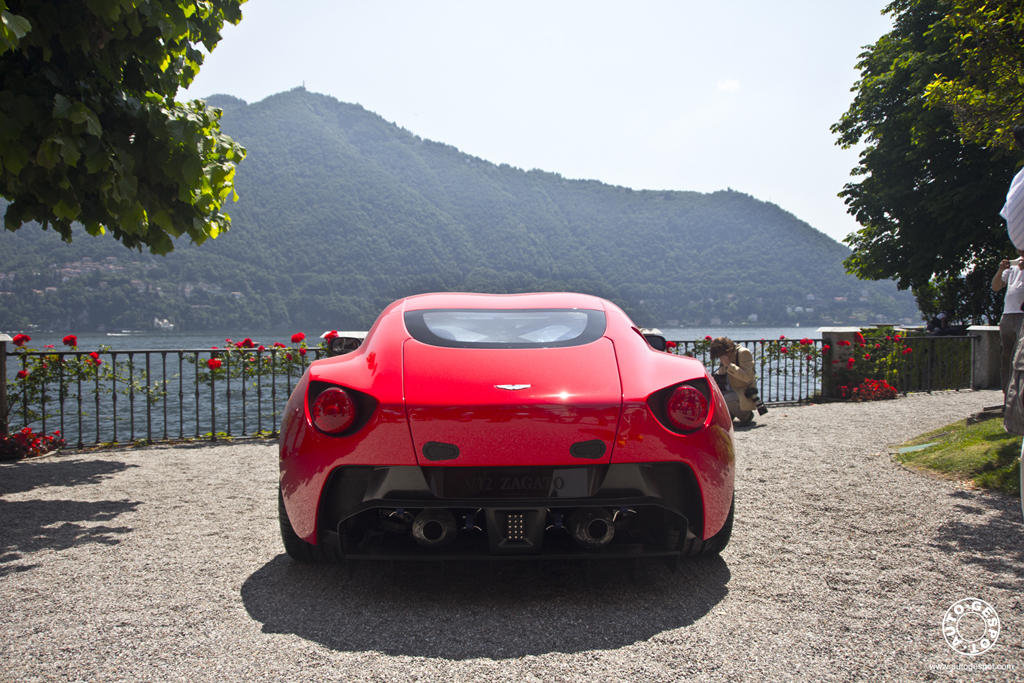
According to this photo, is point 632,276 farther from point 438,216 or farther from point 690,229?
point 438,216

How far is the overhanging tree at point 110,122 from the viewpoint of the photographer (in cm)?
409

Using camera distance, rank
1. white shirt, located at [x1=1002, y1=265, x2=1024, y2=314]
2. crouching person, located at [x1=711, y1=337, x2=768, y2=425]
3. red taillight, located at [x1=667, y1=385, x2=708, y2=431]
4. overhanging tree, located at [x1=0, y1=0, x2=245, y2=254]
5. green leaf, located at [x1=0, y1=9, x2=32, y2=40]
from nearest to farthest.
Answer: red taillight, located at [x1=667, y1=385, x2=708, y2=431], green leaf, located at [x1=0, y1=9, x2=32, y2=40], overhanging tree, located at [x1=0, y1=0, x2=245, y2=254], white shirt, located at [x1=1002, y1=265, x2=1024, y2=314], crouching person, located at [x1=711, y1=337, x2=768, y2=425]

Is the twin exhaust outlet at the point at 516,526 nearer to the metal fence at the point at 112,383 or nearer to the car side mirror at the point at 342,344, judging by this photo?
the car side mirror at the point at 342,344

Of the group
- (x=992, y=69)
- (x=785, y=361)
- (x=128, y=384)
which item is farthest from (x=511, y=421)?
(x=785, y=361)

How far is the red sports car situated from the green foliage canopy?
594cm

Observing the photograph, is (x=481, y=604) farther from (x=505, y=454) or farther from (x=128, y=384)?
(x=128, y=384)

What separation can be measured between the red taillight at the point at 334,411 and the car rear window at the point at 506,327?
1.46 ft

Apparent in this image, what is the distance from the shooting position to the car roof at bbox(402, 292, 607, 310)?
3.23m

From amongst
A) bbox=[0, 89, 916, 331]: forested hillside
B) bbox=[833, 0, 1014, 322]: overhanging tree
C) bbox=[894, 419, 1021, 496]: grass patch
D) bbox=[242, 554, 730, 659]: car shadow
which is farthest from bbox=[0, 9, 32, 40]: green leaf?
bbox=[0, 89, 916, 331]: forested hillside

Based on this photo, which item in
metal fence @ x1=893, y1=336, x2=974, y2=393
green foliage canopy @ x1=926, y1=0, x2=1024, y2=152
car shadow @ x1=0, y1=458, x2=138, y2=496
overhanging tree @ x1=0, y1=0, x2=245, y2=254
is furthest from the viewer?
metal fence @ x1=893, y1=336, x2=974, y2=393

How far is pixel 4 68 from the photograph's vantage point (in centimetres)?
427

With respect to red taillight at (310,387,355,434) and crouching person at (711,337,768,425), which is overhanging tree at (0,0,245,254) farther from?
crouching person at (711,337,768,425)

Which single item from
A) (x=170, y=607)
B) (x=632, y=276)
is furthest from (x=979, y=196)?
(x=632, y=276)

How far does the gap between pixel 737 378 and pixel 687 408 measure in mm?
6379
